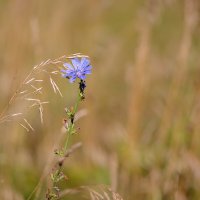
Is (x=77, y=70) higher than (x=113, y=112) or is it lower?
higher

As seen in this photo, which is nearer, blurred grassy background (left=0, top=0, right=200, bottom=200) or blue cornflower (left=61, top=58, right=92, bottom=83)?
blue cornflower (left=61, top=58, right=92, bottom=83)

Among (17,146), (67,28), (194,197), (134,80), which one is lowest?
(194,197)

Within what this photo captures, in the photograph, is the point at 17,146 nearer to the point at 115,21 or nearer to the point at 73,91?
the point at 73,91

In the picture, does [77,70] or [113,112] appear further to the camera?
[113,112]

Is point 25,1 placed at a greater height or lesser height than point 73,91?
greater

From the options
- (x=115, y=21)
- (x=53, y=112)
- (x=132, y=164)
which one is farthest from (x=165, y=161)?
(x=115, y=21)

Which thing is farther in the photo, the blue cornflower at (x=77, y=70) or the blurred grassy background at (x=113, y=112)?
the blurred grassy background at (x=113, y=112)

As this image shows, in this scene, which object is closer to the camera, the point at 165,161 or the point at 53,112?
the point at 165,161

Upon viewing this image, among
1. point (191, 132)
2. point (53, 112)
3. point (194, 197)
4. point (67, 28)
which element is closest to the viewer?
point (191, 132)
